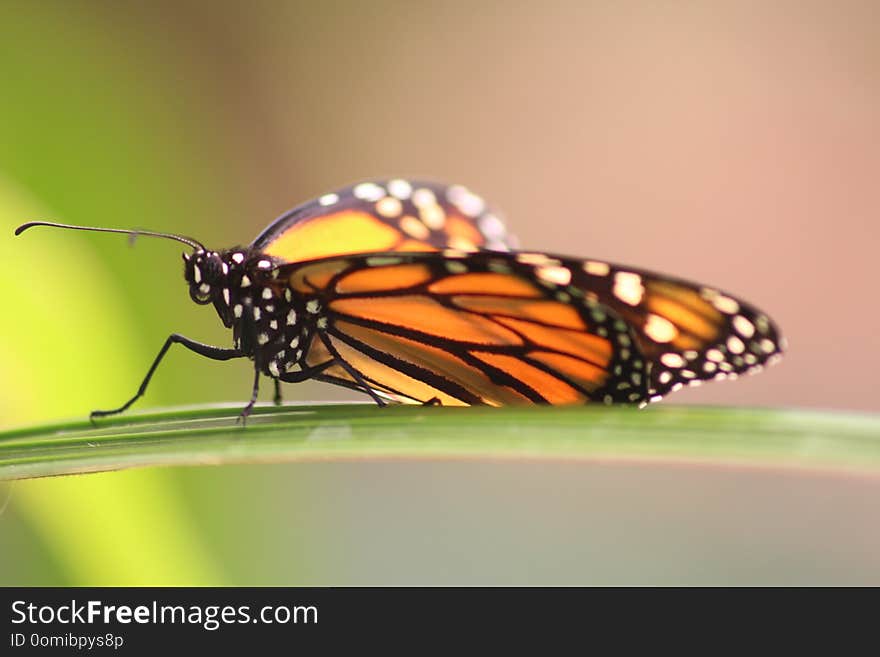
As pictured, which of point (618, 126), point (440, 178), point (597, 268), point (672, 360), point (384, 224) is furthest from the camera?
point (440, 178)

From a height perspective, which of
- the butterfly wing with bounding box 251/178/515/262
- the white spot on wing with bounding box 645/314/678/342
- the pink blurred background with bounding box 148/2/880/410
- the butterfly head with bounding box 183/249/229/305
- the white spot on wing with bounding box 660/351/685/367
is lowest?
the white spot on wing with bounding box 660/351/685/367

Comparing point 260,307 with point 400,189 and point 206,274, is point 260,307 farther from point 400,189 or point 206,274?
point 400,189

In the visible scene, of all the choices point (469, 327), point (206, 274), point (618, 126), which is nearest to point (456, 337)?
point (469, 327)

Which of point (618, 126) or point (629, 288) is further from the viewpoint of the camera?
point (618, 126)

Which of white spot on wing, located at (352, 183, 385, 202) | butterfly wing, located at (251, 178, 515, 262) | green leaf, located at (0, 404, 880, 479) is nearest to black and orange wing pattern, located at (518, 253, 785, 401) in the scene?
green leaf, located at (0, 404, 880, 479)

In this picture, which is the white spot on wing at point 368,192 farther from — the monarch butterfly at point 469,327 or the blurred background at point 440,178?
the blurred background at point 440,178

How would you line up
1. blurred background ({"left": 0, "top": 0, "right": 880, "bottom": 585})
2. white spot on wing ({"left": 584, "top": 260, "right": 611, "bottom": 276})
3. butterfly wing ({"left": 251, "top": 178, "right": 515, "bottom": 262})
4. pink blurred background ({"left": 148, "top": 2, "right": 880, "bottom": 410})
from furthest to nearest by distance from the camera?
pink blurred background ({"left": 148, "top": 2, "right": 880, "bottom": 410}) → blurred background ({"left": 0, "top": 0, "right": 880, "bottom": 585}) → butterfly wing ({"left": 251, "top": 178, "right": 515, "bottom": 262}) → white spot on wing ({"left": 584, "top": 260, "right": 611, "bottom": 276})

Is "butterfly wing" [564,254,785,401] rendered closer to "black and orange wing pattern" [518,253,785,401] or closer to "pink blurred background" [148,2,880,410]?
"black and orange wing pattern" [518,253,785,401]
